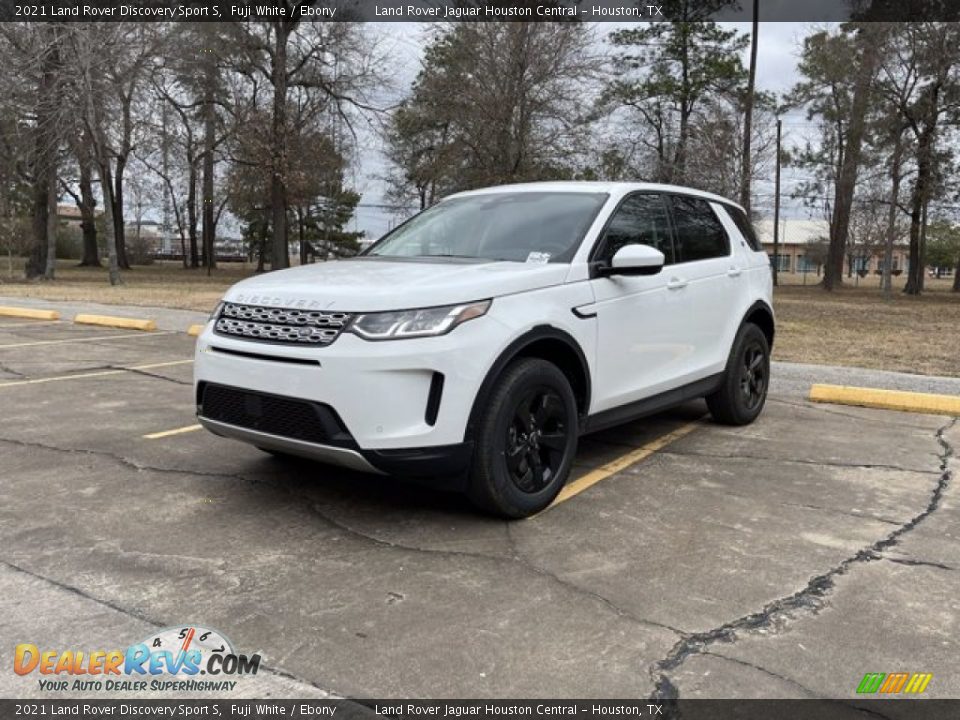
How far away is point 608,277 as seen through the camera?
4742mm

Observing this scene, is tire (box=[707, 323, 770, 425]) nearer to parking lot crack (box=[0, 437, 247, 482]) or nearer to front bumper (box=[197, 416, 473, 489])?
front bumper (box=[197, 416, 473, 489])

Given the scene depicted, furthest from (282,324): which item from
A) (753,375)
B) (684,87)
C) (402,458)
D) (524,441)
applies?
(684,87)

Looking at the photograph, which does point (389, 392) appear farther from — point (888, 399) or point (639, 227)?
point (888, 399)

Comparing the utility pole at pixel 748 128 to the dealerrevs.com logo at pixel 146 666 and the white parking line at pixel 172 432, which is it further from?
the dealerrevs.com logo at pixel 146 666

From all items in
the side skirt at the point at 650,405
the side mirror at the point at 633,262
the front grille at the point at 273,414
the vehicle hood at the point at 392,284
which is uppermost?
the side mirror at the point at 633,262

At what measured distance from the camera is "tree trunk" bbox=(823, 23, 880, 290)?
27.5m

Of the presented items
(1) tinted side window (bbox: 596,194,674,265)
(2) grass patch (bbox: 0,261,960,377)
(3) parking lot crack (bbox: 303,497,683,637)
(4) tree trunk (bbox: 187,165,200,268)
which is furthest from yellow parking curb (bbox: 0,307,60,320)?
(4) tree trunk (bbox: 187,165,200,268)

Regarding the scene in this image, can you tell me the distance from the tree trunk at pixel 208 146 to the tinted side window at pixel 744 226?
25.9 meters

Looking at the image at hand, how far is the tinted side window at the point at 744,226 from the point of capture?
262 inches

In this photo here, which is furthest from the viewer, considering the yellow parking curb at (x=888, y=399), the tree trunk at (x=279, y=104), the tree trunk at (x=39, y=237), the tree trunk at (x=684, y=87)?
the tree trunk at (x=39, y=237)

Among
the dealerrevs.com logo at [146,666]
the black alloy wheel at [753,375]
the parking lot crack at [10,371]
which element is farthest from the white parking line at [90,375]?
the black alloy wheel at [753,375]

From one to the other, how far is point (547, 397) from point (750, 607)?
149 cm

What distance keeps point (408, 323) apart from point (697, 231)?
10.1ft

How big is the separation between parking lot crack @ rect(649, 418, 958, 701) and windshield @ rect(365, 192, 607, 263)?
215 centimetres
